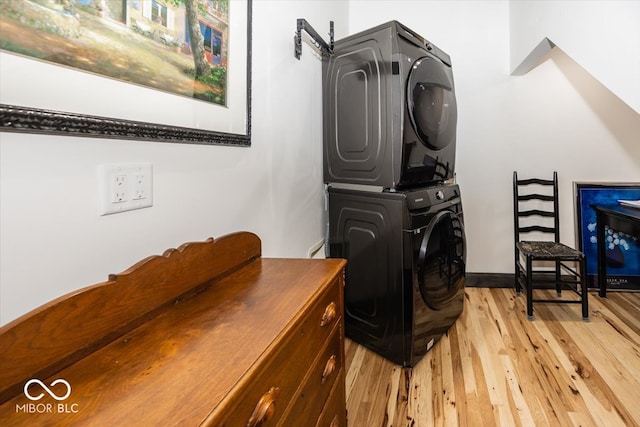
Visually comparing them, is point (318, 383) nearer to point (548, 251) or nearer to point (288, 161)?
point (288, 161)

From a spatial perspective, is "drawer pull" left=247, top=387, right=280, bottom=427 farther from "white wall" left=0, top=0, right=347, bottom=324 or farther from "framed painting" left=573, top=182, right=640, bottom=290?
"framed painting" left=573, top=182, right=640, bottom=290

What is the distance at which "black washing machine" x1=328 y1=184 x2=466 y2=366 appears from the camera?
6.14 ft

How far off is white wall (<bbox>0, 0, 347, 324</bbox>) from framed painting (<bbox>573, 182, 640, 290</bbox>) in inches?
92.9

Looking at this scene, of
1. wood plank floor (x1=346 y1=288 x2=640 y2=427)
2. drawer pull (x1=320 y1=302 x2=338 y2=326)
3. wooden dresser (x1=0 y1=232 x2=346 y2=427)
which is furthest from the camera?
wood plank floor (x1=346 y1=288 x2=640 y2=427)

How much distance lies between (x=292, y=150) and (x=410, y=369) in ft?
4.29

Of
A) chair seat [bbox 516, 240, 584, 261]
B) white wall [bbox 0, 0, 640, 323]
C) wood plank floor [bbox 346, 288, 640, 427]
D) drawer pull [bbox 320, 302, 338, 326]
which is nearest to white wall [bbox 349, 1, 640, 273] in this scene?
white wall [bbox 0, 0, 640, 323]

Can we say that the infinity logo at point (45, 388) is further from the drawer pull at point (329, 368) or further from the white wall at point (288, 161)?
the drawer pull at point (329, 368)

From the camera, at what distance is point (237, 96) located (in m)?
1.36

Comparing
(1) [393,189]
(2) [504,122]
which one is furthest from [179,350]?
(2) [504,122]

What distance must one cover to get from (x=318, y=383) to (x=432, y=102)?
1650 millimetres

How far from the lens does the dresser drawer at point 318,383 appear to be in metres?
0.86

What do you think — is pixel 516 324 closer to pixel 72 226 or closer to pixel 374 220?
pixel 374 220

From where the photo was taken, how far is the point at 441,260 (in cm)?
209

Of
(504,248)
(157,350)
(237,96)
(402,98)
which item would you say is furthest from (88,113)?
(504,248)
